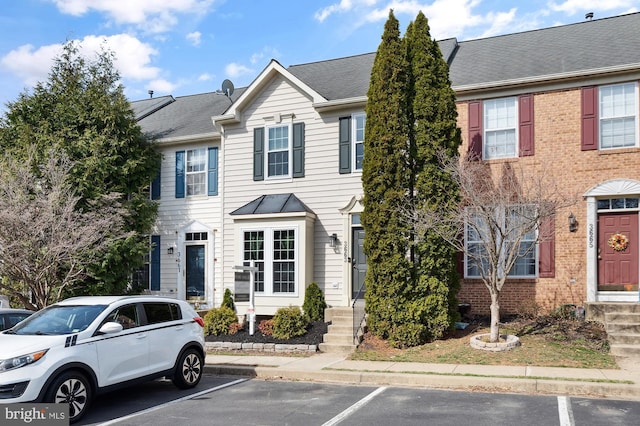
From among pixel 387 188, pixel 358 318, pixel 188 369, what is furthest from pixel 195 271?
pixel 188 369

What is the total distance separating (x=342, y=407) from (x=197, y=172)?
12.2 meters

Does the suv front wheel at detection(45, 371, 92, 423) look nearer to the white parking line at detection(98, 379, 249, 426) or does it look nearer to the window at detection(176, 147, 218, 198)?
the white parking line at detection(98, 379, 249, 426)

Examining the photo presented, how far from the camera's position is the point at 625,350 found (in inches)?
431

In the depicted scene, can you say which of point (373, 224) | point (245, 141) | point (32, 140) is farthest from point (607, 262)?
point (32, 140)

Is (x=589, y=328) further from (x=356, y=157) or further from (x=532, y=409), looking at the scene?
(x=356, y=157)

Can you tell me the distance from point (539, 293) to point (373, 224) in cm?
456

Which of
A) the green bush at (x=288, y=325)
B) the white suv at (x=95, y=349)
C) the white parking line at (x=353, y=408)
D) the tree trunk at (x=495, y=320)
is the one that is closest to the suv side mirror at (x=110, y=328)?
the white suv at (x=95, y=349)

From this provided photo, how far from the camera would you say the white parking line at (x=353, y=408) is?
290 inches

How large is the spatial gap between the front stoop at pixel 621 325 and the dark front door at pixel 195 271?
37.3ft

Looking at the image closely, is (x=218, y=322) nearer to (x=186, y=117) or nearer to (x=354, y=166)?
(x=354, y=166)

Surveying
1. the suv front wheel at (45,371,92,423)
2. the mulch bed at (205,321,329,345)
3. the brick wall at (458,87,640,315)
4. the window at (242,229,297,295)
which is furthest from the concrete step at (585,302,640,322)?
the suv front wheel at (45,371,92,423)

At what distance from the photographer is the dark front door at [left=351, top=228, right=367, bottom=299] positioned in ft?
51.4

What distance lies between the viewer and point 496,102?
49.1 ft

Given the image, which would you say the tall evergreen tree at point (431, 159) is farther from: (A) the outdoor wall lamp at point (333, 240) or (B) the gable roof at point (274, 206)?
(B) the gable roof at point (274, 206)
